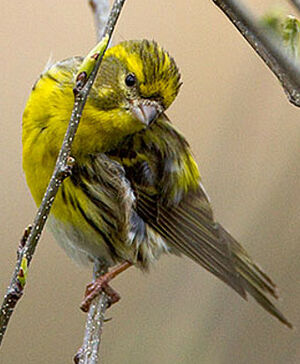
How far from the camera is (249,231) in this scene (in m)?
2.44

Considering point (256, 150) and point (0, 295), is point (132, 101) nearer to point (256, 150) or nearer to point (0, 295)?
point (256, 150)

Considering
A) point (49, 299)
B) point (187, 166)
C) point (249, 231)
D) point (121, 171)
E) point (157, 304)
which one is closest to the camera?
point (249, 231)

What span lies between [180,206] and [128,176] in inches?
15.6

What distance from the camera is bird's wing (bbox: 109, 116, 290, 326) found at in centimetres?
298

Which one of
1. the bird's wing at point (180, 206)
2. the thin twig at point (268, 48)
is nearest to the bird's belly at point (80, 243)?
the bird's wing at point (180, 206)

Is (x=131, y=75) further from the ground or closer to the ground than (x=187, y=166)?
further from the ground

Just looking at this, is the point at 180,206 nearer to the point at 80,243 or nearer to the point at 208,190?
the point at 208,190

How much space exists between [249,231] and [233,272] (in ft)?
2.18

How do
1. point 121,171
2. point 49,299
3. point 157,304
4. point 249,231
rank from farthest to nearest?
point 49,299 → point 121,171 → point 157,304 → point 249,231

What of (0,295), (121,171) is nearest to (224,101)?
(121,171)

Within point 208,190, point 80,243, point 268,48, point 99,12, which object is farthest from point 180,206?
point 268,48

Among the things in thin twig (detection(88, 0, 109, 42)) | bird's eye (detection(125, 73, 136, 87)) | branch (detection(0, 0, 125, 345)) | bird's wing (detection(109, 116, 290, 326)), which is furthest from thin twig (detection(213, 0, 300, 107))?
thin twig (detection(88, 0, 109, 42))

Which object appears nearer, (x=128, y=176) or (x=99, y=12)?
(x=128, y=176)

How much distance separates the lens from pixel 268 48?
107 centimetres
